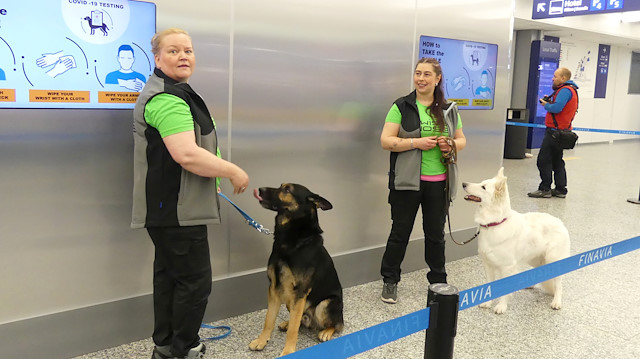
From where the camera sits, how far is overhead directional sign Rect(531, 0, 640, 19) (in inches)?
346

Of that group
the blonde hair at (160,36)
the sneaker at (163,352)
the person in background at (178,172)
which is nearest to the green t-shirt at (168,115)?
the person in background at (178,172)

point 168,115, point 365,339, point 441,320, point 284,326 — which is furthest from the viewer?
point 284,326

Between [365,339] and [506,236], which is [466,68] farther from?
[365,339]

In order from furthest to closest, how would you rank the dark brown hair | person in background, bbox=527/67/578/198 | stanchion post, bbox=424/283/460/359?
person in background, bbox=527/67/578/198 → the dark brown hair → stanchion post, bbox=424/283/460/359

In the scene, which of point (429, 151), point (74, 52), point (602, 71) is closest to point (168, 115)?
point (74, 52)

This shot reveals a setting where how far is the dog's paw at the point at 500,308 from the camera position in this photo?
3617 mm

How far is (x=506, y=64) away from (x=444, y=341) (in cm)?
369

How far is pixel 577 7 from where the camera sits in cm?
934

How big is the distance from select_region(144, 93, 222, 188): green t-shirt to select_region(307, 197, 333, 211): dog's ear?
869 mm

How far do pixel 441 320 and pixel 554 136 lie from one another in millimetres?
6630

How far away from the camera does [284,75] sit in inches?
134

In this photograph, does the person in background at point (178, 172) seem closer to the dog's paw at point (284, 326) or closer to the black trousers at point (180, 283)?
the black trousers at point (180, 283)

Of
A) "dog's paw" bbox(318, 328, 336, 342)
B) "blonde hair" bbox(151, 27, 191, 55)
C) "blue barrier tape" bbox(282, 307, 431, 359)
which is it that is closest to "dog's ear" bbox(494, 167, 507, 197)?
"dog's paw" bbox(318, 328, 336, 342)

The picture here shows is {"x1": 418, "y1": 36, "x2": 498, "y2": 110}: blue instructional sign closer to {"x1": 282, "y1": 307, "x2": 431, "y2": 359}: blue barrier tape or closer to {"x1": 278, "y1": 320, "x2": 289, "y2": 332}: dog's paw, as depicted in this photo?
{"x1": 278, "y1": 320, "x2": 289, "y2": 332}: dog's paw
